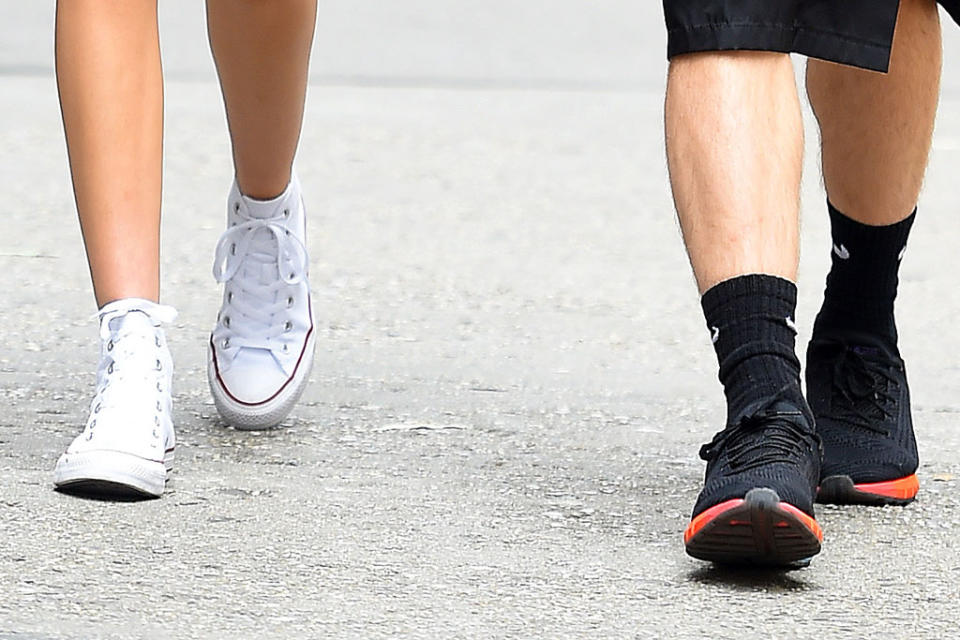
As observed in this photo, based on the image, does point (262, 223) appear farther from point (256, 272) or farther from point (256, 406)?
point (256, 406)

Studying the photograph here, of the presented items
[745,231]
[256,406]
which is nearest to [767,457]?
[745,231]

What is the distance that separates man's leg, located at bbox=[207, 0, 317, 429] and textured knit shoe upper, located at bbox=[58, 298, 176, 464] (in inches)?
11.7

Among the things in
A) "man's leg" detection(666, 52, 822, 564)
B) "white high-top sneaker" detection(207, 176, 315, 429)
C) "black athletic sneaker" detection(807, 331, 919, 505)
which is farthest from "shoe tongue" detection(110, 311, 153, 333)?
"black athletic sneaker" detection(807, 331, 919, 505)

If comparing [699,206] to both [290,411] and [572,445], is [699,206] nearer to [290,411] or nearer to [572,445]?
[572,445]

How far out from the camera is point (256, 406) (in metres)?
2.65

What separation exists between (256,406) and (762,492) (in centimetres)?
98

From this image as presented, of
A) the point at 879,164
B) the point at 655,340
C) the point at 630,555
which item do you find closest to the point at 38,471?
the point at 630,555

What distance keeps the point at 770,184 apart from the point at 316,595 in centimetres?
69

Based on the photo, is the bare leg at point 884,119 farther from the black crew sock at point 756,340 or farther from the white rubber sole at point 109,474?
the white rubber sole at point 109,474

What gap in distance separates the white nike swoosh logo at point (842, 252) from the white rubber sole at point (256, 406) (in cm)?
80

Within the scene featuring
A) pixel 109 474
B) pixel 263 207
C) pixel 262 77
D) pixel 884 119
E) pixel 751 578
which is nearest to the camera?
pixel 751 578

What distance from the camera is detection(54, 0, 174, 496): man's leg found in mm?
2332

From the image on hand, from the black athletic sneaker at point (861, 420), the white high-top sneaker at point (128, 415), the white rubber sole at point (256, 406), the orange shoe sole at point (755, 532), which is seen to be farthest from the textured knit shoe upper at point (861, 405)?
the white high-top sneaker at point (128, 415)

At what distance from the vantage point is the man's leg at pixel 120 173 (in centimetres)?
233
